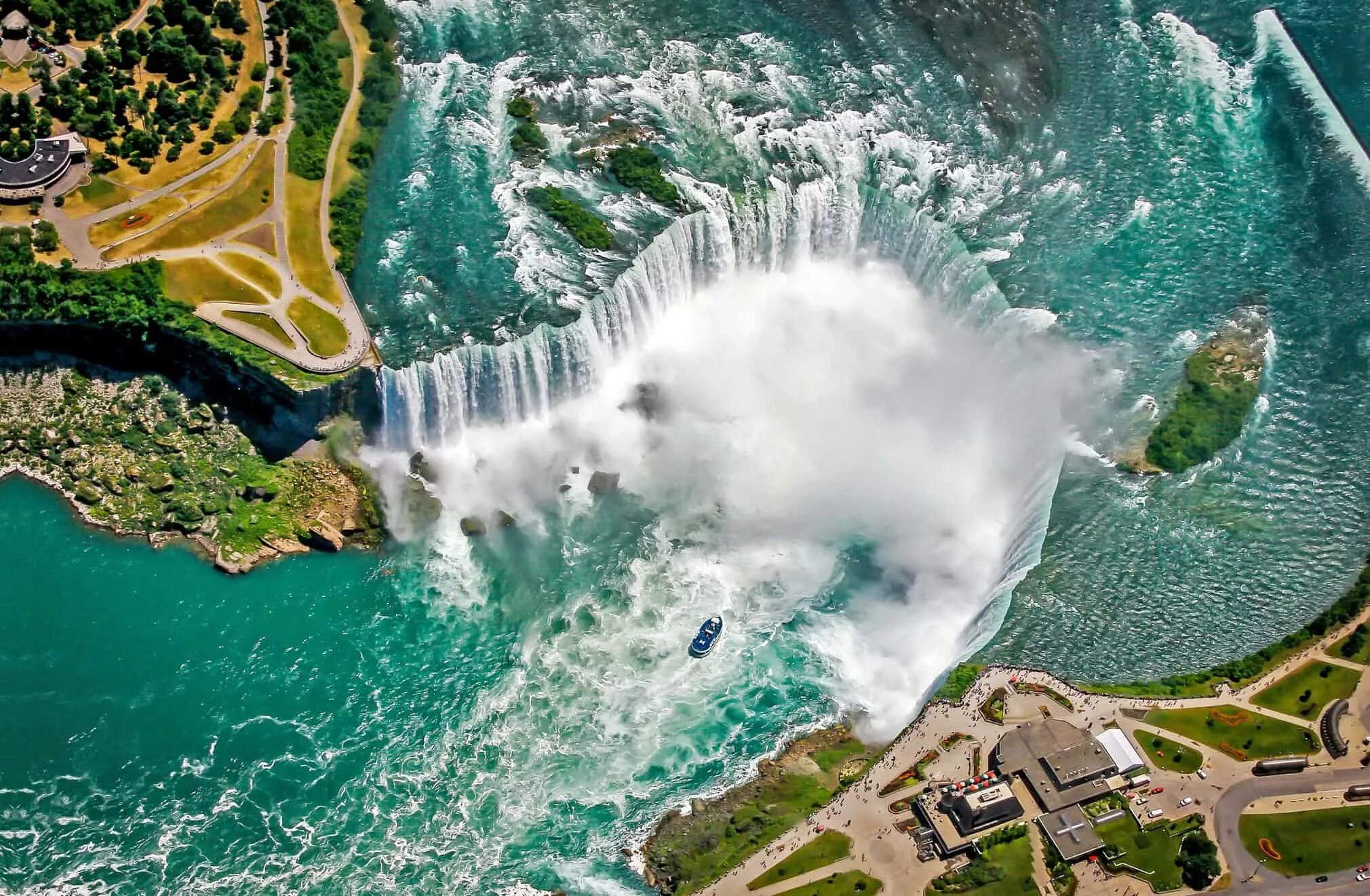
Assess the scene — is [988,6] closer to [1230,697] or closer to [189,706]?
[1230,697]

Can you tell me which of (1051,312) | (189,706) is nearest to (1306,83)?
(1051,312)

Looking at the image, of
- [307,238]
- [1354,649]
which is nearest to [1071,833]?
[1354,649]

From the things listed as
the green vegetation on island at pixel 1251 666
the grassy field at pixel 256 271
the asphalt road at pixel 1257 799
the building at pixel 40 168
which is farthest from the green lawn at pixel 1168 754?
the building at pixel 40 168

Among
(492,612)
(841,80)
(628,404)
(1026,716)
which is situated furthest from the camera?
(841,80)

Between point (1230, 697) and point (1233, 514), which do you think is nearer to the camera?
point (1230, 697)

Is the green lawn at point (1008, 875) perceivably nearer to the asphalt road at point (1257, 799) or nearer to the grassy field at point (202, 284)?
the asphalt road at point (1257, 799)
